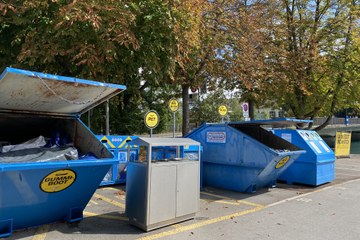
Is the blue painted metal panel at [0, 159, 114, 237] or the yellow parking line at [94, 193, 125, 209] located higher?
the blue painted metal panel at [0, 159, 114, 237]

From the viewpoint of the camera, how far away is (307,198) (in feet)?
22.7

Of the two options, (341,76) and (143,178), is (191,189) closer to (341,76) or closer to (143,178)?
(143,178)

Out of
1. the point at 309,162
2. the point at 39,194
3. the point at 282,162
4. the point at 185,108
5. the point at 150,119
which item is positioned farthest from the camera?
the point at 185,108

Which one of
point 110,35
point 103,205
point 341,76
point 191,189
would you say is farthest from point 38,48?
point 341,76

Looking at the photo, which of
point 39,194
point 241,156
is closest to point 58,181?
point 39,194

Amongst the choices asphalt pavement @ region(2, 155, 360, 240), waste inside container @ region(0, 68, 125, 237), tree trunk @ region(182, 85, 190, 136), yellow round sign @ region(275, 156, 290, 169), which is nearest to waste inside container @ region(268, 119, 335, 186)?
asphalt pavement @ region(2, 155, 360, 240)

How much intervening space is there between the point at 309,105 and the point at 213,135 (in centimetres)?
1175

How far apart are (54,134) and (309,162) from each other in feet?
20.4

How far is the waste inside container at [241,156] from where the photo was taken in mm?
6832

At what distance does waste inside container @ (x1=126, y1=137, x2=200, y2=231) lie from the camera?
4.48 m

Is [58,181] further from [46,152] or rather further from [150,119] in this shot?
[150,119]

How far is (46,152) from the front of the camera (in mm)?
4234

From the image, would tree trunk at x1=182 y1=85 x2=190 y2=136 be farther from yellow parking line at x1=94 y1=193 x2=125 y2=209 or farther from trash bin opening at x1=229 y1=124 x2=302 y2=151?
yellow parking line at x1=94 y1=193 x2=125 y2=209

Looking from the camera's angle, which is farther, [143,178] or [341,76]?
[341,76]
